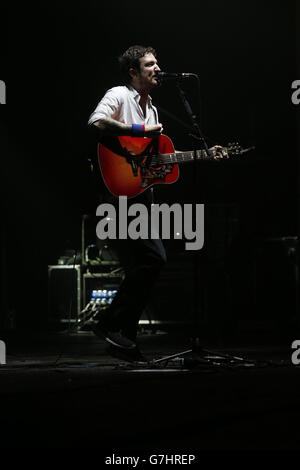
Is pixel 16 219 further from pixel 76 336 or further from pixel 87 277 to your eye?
pixel 76 336

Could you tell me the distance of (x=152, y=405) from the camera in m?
2.24

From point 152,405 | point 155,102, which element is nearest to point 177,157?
point 152,405

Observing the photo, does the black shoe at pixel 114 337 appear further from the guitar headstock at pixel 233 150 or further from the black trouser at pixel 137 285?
the guitar headstock at pixel 233 150

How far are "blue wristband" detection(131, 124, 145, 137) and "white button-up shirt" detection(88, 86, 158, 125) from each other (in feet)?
0.51

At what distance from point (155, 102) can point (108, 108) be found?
13.6ft

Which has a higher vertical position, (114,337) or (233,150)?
(233,150)

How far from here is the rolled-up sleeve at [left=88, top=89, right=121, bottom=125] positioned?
3.50 meters

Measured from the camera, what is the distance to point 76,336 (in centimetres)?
612

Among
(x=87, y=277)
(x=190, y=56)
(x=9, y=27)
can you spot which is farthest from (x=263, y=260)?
(x=9, y=27)

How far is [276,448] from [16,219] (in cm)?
682

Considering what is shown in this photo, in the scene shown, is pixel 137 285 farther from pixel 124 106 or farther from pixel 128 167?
pixel 124 106

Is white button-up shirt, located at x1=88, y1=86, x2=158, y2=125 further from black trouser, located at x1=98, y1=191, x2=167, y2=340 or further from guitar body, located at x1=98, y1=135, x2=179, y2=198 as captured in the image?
black trouser, located at x1=98, y1=191, x2=167, y2=340

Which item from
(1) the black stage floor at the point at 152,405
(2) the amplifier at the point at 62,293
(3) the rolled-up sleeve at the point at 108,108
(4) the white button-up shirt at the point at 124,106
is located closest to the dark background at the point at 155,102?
(2) the amplifier at the point at 62,293

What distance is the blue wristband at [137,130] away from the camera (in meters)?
3.48
